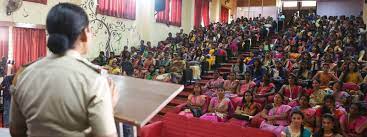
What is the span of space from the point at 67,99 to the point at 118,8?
1095cm

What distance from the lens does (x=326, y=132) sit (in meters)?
4.41

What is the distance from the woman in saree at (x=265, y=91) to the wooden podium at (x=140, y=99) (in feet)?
15.7

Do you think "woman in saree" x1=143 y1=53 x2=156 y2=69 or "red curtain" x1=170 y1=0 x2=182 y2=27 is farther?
"red curtain" x1=170 y1=0 x2=182 y2=27

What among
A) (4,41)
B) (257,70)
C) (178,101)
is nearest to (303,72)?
(257,70)

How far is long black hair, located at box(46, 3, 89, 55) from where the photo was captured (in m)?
1.05

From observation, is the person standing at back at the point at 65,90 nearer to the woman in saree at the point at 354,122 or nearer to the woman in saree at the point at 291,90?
the woman in saree at the point at 354,122

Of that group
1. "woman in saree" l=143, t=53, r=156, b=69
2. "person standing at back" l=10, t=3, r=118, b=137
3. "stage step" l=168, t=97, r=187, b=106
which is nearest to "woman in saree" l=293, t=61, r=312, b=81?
"stage step" l=168, t=97, r=187, b=106

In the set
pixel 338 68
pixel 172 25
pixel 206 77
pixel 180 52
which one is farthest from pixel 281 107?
pixel 172 25

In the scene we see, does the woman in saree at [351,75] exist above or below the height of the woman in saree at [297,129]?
above

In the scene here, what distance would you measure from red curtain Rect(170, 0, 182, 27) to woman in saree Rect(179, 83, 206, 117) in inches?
329

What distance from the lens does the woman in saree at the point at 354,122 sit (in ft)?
15.0

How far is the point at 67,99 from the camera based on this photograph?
1.01 m

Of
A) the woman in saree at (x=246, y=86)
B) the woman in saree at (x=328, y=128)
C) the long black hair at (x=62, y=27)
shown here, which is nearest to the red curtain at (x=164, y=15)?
the woman in saree at (x=246, y=86)

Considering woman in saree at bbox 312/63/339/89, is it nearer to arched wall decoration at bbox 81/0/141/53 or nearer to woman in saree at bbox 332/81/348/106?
woman in saree at bbox 332/81/348/106
